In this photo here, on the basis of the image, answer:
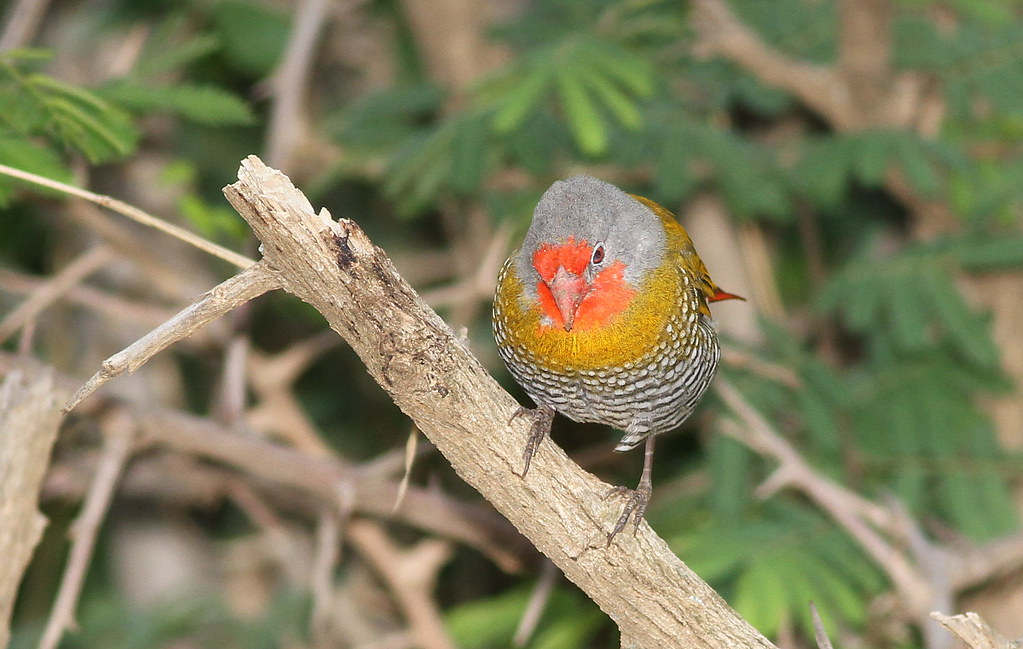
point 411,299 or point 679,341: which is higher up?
point 411,299

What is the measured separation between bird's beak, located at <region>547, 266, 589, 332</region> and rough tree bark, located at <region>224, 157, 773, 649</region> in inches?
14.5

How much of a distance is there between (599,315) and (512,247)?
8.23 feet

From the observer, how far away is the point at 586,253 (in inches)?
128

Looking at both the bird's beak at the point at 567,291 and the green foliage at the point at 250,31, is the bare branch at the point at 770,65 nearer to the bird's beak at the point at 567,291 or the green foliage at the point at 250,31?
the green foliage at the point at 250,31

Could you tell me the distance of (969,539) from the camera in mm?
5105

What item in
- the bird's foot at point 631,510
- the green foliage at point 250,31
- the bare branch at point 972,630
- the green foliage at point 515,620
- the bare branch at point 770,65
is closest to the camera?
the bare branch at point 972,630

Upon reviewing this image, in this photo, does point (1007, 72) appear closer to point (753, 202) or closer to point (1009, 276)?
point (1009, 276)

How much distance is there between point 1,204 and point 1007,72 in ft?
15.4

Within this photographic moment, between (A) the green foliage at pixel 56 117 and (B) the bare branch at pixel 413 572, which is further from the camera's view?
(B) the bare branch at pixel 413 572

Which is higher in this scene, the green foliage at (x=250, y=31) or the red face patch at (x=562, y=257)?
the green foliage at (x=250, y=31)

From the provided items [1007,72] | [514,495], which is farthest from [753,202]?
[514,495]

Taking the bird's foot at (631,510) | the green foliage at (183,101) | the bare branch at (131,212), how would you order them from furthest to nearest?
the green foliage at (183,101) < the bird's foot at (631,510) < the bare branch at (131,212)

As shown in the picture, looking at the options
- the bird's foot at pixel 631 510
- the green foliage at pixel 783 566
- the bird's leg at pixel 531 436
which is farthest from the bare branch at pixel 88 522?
the green foliage at pixel 783 566

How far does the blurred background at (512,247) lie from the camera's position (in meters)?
4.69
